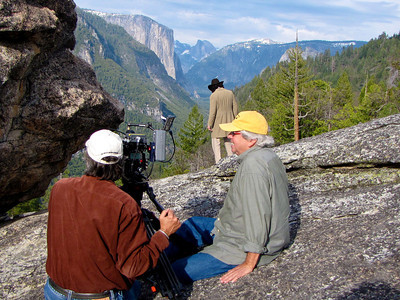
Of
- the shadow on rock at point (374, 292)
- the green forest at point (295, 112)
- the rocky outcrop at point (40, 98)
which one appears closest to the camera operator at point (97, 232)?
the shadow on rock at point (374, 292)

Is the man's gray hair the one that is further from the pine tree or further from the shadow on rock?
the pine tree

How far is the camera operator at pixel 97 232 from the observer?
2.84 m

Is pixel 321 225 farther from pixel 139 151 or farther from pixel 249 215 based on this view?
pixel 139 151

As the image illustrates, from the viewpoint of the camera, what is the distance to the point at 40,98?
7059 mm

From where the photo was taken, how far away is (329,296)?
3.33 m

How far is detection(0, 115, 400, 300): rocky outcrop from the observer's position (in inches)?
142

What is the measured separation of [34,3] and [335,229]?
7.06m

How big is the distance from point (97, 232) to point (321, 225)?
11.8ft

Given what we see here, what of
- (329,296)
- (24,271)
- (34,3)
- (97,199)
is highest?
(34,3)

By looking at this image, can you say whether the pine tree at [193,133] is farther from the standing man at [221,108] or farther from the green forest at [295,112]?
the standing man at [221,108]

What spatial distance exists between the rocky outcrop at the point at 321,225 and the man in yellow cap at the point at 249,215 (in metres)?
0.23

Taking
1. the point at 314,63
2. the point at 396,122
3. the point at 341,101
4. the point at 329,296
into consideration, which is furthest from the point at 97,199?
the point at 314,63

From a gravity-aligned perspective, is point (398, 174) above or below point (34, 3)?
below

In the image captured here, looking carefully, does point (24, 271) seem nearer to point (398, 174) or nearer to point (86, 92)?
point (86, 92)
